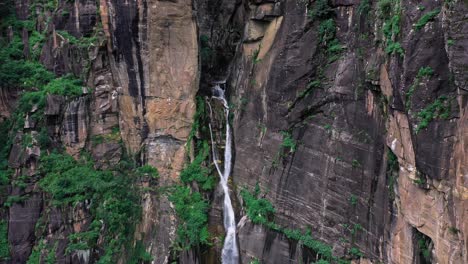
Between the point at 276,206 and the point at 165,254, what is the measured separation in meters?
5.03

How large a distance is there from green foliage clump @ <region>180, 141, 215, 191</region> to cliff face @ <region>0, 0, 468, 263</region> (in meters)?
0.06

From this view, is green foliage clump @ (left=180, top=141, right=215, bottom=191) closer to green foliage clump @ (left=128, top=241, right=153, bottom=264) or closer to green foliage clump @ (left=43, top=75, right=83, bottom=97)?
green foliage clump @ (left=128, top=241, right=153, bottom=264)

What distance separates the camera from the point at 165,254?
17.1 m

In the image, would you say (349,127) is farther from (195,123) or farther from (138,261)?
(138,261)

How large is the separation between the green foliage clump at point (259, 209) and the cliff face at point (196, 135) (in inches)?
2.2

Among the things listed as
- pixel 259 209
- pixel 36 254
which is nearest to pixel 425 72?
pixel 259 209

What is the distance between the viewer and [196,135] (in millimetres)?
18844

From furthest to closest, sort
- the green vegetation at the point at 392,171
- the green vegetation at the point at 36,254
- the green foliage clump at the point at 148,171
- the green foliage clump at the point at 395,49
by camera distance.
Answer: the green foliage clump at the point at 148,171 → the green vegetation at the point at 36,254 → the green vegetation at the point at 392,171 → the green foliage clump at the point at 395,49

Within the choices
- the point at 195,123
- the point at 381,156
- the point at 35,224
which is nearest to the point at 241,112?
the point at 195,123

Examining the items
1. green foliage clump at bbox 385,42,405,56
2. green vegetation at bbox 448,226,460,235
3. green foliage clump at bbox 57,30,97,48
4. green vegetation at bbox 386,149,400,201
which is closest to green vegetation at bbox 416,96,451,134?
green foliage clump at bbox 385,42,405,56

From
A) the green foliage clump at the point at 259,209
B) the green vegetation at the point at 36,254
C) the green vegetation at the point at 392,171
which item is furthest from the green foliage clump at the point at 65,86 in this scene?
the green vegetation at the point at 392,171

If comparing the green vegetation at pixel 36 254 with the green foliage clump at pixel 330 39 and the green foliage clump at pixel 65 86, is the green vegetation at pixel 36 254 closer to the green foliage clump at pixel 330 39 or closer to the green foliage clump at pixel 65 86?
the green foliage clump at pixel 65 86

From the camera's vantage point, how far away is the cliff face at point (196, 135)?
43.7 ft

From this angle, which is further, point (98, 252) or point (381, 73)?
point (98, 252)
